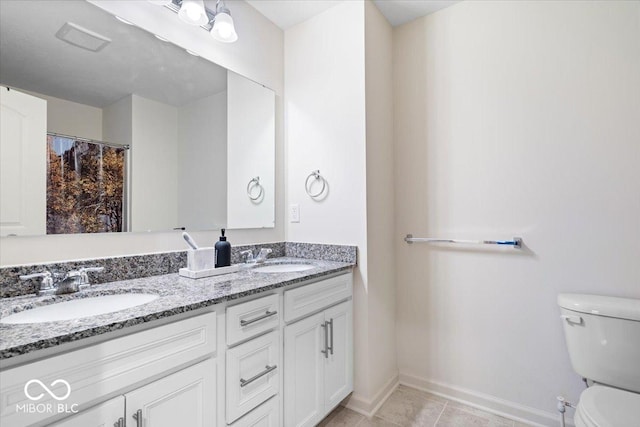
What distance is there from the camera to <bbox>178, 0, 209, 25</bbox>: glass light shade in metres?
1.45

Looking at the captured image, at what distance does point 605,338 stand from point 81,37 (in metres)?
2.54

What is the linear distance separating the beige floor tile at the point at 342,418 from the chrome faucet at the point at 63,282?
135 cm

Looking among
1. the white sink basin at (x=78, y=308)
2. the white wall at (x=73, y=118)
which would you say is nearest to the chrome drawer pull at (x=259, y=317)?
the white sink basin at (x=78, y=308)

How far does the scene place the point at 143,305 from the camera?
922 mm

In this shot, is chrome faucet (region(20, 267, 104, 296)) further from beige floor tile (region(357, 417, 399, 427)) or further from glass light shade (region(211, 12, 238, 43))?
beige floor tile (region(357, 417, 399, 427))

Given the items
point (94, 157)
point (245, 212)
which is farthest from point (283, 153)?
point (94, 157)

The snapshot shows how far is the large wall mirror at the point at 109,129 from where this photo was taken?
110 cm

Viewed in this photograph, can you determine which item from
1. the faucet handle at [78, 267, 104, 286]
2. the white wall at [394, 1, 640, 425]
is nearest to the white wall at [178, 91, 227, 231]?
the faucet handle at [78, 267, 104, 286]

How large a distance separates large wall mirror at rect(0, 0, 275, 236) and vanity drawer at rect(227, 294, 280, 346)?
64 cm

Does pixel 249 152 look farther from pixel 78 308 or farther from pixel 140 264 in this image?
pixel 78 308

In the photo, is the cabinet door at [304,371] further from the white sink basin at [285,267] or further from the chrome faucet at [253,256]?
the chrome faucet at [253,256]

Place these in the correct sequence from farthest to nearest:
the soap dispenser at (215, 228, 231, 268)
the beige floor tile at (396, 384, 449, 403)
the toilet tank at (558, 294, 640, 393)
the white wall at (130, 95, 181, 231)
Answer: the beige floor tile at (396, 384, 449, 403), the soap dispenser at (215, 228, 231, 268), the white wall at (130, 95, 181, 231), the toilet tank at (558, 294, 640, 393)

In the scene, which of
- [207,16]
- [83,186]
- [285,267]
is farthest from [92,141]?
[285,267]

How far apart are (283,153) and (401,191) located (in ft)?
2.81
